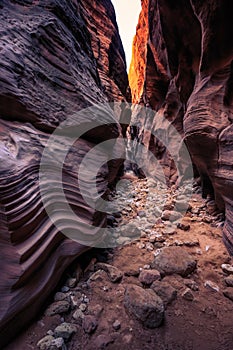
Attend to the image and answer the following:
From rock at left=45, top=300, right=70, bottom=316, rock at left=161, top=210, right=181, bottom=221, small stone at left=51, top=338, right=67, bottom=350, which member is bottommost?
small stone at left=51, top=338, right=67, bottom=350

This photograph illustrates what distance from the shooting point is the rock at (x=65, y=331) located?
1.45 metres

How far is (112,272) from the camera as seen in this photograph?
2.18 m

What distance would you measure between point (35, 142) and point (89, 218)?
49.7 inches

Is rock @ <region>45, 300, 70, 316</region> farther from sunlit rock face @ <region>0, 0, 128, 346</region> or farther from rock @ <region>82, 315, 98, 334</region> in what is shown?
rock @ <region>82, 315, 98, 334</region>

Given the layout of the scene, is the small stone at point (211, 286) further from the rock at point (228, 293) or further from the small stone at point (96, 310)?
the small stone at point (96, 310)

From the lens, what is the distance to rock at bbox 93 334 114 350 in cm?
141

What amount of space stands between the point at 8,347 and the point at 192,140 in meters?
4.25

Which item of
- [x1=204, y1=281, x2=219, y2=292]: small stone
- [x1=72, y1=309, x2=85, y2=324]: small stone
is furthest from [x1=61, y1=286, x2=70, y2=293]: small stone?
[x1=204, y1=281, x2=219, y2=292]: small stone

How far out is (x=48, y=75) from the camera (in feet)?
9.52

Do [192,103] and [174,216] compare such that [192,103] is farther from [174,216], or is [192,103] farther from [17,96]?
[17,96]

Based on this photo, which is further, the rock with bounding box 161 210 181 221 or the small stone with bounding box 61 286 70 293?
the rock with bounding box 161 210 181 221

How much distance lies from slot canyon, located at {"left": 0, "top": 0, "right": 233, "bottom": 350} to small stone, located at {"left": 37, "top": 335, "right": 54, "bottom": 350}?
0.02 m

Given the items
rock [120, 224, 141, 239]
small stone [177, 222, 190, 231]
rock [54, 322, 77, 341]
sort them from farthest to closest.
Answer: small stone [177, 222, 190, 231]
rock [120, 224, 141, 239]
rock [54, 322, 77, 341]

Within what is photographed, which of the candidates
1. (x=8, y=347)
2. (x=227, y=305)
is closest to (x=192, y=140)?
(x=227, y=305)
